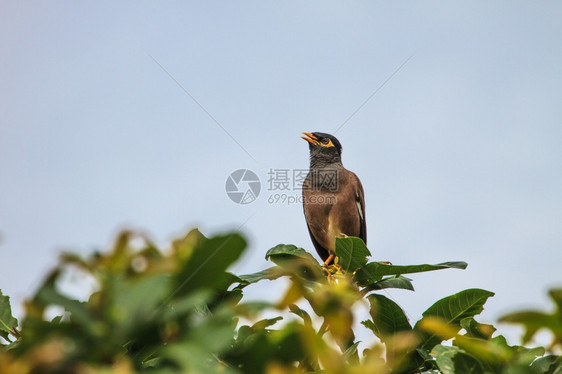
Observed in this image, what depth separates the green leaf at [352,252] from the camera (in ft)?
6.32

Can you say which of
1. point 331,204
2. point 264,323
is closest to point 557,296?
point 264,323

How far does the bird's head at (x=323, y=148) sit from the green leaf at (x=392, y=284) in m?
4.18

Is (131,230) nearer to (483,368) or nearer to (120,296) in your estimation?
(120,296)

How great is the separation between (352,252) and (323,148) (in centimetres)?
445

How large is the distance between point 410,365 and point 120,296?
1.06 metres

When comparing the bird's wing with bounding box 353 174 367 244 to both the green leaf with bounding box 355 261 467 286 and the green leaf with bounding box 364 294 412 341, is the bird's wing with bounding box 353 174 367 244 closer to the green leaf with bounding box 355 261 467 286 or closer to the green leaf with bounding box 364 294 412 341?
the green leaf with bounding box 355 261 467 286

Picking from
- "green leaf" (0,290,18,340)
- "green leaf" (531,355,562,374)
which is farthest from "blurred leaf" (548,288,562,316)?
"green leaf" (0,290,18,340)

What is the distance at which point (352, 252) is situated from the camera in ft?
6.38

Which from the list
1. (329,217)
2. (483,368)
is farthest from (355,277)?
(329,217)

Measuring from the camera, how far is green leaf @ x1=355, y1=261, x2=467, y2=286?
182 cm

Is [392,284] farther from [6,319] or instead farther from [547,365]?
[6,319]

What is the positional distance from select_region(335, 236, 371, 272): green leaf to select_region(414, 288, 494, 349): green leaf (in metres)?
0.37

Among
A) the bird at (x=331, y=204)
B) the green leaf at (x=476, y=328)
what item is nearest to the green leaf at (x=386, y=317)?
the green leaf at (x=476, y=328)

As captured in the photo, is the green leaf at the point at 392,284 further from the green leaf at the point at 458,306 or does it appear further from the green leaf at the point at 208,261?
the green leaf at the point at 208,261
